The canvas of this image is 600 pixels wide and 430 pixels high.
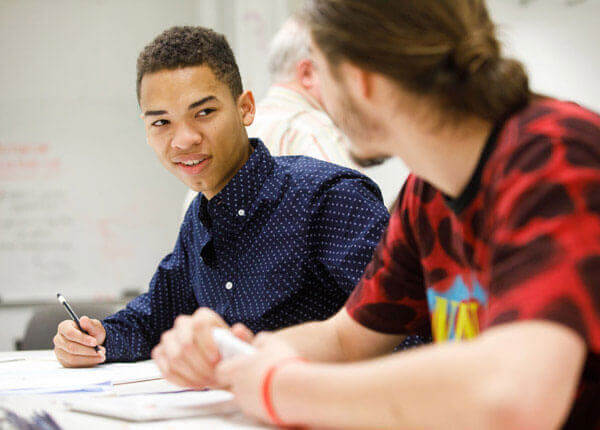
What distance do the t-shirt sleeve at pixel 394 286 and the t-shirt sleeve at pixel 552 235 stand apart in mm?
340

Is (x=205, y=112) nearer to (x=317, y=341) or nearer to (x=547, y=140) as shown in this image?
(x=317, y=341)

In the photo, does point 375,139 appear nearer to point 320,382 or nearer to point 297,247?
point 320,382

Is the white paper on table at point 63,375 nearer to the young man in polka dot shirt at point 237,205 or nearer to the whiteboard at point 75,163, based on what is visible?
the young man in polka dot shirt at point 237,205

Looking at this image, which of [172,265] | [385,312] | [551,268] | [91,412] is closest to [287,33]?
[172,265]

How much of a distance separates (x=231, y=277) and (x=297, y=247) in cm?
18

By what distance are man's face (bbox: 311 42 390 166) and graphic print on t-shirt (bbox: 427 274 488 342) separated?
0.63 feet

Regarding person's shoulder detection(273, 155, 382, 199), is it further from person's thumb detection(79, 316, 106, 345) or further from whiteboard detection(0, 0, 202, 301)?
whiteboard detection(0, 0, 202, 301)

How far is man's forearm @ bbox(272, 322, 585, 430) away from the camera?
463 millimetres

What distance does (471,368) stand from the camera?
48cm

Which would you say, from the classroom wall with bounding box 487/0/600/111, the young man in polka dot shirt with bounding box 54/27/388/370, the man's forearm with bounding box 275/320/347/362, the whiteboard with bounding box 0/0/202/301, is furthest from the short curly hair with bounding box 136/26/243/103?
the classroom wall with bounding box 487/0/600/111

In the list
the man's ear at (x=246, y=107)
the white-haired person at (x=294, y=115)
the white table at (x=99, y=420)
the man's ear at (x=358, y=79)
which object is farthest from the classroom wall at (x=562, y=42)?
the white table at (x=99, y=420)

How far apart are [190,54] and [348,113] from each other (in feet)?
2.32

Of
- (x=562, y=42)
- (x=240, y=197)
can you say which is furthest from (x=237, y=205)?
(x=562, y=42)

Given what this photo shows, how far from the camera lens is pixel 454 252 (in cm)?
78
